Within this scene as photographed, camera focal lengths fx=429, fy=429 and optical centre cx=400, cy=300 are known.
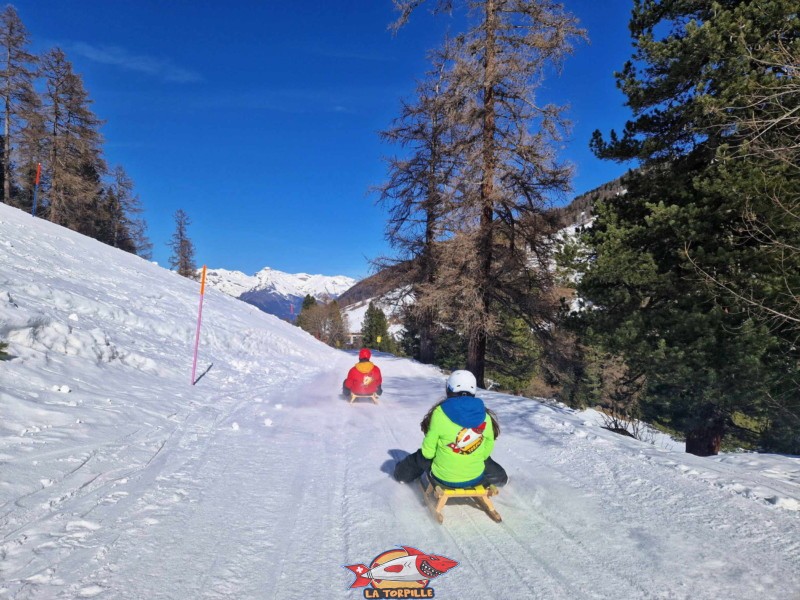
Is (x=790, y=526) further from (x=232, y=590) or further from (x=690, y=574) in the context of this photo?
(x=232, y=590)

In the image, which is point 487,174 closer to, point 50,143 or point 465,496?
point 465,496

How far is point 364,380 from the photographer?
9883 mm

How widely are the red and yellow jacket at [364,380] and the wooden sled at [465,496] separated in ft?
18.2

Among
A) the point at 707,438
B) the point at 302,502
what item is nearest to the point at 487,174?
the point at 707,438

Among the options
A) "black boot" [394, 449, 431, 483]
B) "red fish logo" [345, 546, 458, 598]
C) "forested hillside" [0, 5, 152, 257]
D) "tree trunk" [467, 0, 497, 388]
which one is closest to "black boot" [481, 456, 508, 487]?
"black boot" [394, 449, 431, 483]

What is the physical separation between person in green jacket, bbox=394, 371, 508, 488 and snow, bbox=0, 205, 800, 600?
0.39 meters

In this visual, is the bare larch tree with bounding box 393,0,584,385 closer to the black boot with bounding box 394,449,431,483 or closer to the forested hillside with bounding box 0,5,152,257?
the black boot with bounding box 394,449,431,483

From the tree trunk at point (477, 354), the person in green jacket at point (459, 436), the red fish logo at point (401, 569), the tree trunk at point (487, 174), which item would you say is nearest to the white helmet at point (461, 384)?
the person in green jacket at point (459, 436)

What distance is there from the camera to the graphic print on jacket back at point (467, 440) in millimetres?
4199

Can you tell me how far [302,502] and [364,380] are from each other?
5499 mm

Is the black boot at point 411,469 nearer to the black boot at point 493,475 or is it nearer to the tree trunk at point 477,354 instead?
the black boot at point 493,475

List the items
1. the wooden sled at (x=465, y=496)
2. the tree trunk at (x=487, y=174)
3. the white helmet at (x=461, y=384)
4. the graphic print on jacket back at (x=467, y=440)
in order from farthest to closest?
1. the tree trunk at (x=487, y=174)
2. the white helmet at (x=461, y=384)
3. the graphic print on jacket back at (x=467, y=440)
4. the wooden sled at (x=465, y=496)

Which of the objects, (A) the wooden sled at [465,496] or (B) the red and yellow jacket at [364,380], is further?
(B) the red and yellow jacket at [364,380]

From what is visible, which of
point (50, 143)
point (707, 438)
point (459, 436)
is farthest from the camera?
point (50, 143)
